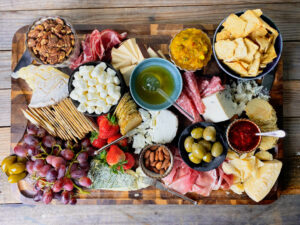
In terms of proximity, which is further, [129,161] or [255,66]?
[129,161]

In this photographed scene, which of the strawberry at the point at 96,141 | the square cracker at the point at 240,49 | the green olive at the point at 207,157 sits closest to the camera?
the square cracker at the point at 240,49

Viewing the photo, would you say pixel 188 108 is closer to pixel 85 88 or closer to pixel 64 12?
pixel 85 88

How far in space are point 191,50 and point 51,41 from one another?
0.68 metres

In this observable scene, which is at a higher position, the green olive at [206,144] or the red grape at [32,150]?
the green olive at [206,144]

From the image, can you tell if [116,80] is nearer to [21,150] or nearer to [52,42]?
[52,42]

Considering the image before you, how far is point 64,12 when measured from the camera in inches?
63.2

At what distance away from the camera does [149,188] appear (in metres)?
1.48

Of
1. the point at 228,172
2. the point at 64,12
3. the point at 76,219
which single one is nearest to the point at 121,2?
the point at 64,12

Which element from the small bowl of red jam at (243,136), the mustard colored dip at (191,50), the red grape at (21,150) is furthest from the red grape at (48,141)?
the small bowl of red jam at (243,136)

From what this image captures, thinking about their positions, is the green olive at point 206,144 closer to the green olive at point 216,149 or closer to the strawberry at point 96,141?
the green olive at point 216,149

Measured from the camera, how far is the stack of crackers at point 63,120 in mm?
1432

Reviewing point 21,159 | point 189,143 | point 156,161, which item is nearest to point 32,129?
point 21,159

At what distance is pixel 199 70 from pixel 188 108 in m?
0.22

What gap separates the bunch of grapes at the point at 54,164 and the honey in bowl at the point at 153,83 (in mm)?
394
